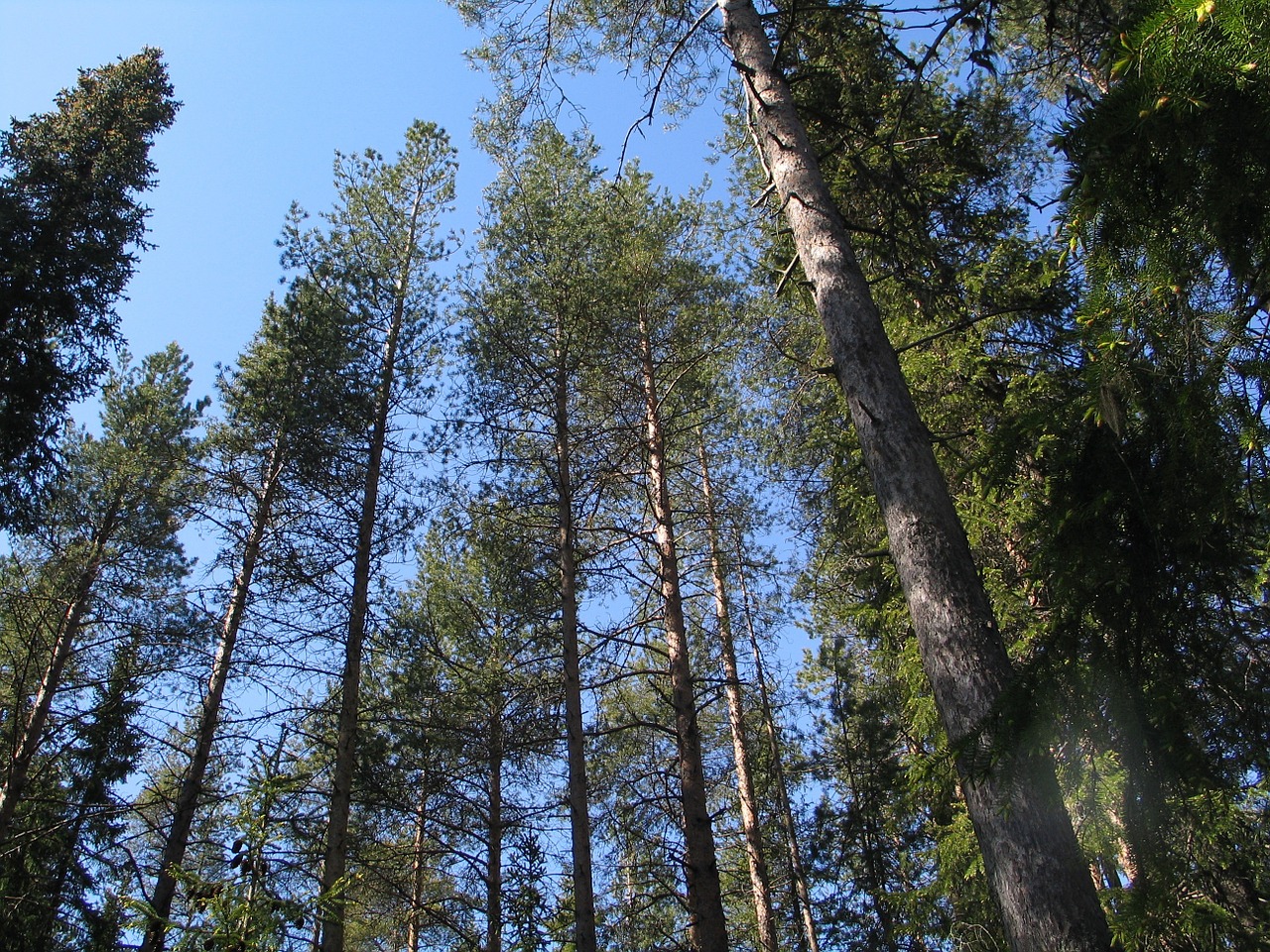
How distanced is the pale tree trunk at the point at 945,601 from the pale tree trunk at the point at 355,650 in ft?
14.2

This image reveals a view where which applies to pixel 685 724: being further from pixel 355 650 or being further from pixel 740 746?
pixel 355 650

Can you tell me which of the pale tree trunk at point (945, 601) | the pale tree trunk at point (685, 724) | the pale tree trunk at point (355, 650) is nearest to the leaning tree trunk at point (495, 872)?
the pale tree trunk at point (355, 650)

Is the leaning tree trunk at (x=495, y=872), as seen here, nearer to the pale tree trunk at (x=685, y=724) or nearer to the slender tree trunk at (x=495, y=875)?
the slender tree trunk at (x=495, y=875)

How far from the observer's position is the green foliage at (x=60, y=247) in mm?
8938

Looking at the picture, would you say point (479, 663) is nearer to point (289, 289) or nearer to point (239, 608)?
point (239, 608)

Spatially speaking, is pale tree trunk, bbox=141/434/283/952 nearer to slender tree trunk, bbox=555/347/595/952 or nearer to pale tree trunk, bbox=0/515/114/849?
pale tree trunk, bbox=0/515/114/849

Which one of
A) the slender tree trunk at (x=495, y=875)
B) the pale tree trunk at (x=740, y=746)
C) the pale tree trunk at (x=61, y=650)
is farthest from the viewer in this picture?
the slender tree trunk at (x=495, y=875)

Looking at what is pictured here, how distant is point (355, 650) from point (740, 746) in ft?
18.4

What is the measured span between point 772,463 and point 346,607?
5.77m

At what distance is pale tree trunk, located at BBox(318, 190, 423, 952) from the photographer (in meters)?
8.07

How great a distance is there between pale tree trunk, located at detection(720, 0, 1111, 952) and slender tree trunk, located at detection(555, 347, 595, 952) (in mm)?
4859

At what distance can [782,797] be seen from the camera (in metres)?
12.1

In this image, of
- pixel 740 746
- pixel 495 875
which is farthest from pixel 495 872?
pixel 740 746

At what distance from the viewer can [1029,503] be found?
6398 mm
